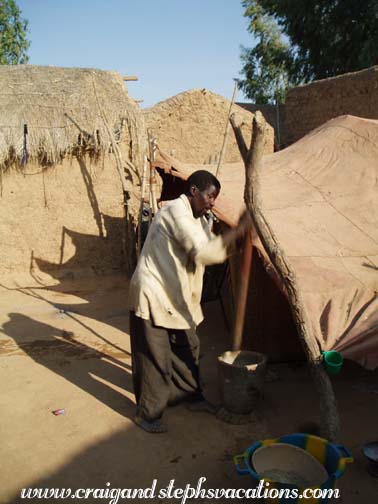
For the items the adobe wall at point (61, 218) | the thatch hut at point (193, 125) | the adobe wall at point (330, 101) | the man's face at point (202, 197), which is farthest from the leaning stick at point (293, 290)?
the thatch hut at point (193, 125)

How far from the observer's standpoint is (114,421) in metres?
3.17

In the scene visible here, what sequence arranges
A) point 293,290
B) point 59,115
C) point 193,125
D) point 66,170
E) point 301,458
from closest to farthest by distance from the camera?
point 301,458 < point 293,290 < point 59,115 < point 66,170 < point 193,125

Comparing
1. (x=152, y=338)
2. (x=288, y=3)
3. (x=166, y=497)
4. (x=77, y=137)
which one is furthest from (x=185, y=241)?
(x=288, y=3)

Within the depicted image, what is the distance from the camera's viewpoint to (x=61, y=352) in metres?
4.46

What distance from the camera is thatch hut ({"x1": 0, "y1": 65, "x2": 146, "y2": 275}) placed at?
7086 millimetres

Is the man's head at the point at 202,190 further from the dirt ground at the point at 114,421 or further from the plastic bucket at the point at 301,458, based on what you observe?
the dirt ground at the point at 114,421

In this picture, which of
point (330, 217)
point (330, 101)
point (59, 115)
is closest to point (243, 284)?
point (330, 217)

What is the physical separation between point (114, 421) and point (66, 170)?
16.4 feet

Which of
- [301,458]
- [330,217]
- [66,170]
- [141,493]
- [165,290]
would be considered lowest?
[141,493]

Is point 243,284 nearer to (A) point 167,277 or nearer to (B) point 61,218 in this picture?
(A) point 167,277

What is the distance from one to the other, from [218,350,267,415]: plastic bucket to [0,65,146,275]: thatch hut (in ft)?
14.2

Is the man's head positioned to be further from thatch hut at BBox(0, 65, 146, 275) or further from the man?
thatch hut at BBox(0, 65, 146, 275)

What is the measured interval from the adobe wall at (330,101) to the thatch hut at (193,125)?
2.42 feet

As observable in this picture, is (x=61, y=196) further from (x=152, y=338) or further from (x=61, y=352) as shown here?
(x=152, y=338)
